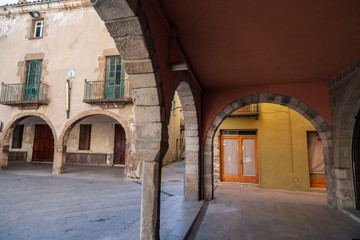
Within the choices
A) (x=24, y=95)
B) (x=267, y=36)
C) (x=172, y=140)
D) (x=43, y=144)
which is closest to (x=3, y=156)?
(x=24, y=95)

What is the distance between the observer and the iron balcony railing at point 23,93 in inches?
303

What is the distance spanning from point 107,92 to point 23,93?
3.71m

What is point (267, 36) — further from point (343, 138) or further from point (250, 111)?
point (250, 111)

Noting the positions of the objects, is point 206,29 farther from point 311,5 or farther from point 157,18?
point 311,5

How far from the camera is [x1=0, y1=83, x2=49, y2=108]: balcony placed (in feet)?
24.9

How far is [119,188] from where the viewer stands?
5316 millimetres

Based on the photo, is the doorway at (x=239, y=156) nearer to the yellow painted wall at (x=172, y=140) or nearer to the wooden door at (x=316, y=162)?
the wooden door at (x=316, y=162)

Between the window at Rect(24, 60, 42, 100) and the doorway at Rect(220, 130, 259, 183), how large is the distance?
7502mm

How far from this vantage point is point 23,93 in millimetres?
7992

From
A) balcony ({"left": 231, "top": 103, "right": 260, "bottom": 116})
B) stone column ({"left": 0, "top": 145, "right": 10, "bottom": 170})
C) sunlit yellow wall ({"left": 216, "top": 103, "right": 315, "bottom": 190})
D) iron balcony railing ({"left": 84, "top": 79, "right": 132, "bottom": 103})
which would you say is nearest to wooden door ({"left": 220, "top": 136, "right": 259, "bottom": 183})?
sunlit yellow wall ({"left": 216, "top": 103, "right": 315, "bottom": 190})

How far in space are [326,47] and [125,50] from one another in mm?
2818

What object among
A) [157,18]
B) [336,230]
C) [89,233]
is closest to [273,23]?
[157,18]

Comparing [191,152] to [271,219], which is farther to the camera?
[191,152]

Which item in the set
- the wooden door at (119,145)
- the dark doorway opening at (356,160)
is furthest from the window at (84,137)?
the dark doorway opening at (356,160)
